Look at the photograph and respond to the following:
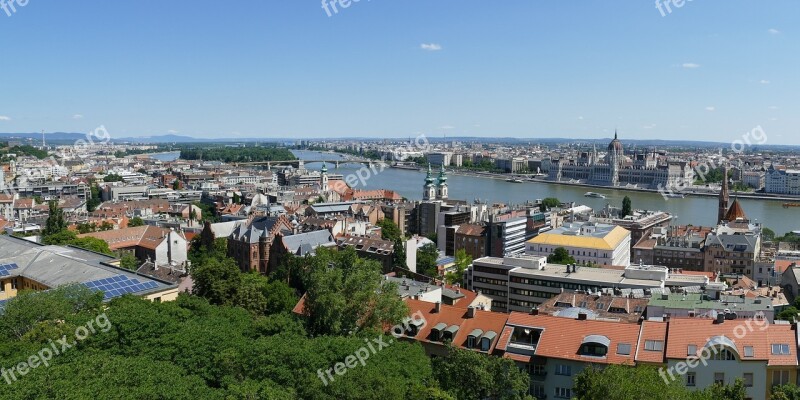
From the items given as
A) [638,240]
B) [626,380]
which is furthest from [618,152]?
[626,380]

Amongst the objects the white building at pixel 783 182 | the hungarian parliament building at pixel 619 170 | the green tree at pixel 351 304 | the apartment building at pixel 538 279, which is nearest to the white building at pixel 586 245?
the apartment building at pixel 538 279

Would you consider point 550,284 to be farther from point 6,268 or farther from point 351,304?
point 6,268

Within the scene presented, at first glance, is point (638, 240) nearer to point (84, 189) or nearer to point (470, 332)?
point (470, 332)

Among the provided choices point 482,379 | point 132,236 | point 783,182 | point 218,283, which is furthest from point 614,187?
point 482,379

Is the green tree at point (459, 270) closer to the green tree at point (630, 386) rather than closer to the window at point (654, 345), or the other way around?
the window at point (654, 345)

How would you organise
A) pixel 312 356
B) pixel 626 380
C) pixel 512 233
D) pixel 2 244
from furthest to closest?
pixel 512 233
pixel 2 244
pixel 312 356
pixel 626 380

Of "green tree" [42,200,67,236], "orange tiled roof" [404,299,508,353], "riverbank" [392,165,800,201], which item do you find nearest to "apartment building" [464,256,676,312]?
"orange tiled roof" [404,299,508,353]

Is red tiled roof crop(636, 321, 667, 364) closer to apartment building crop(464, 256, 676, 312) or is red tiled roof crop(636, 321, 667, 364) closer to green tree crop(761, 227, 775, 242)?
apartment building crop(464, 256, 676, 312)
